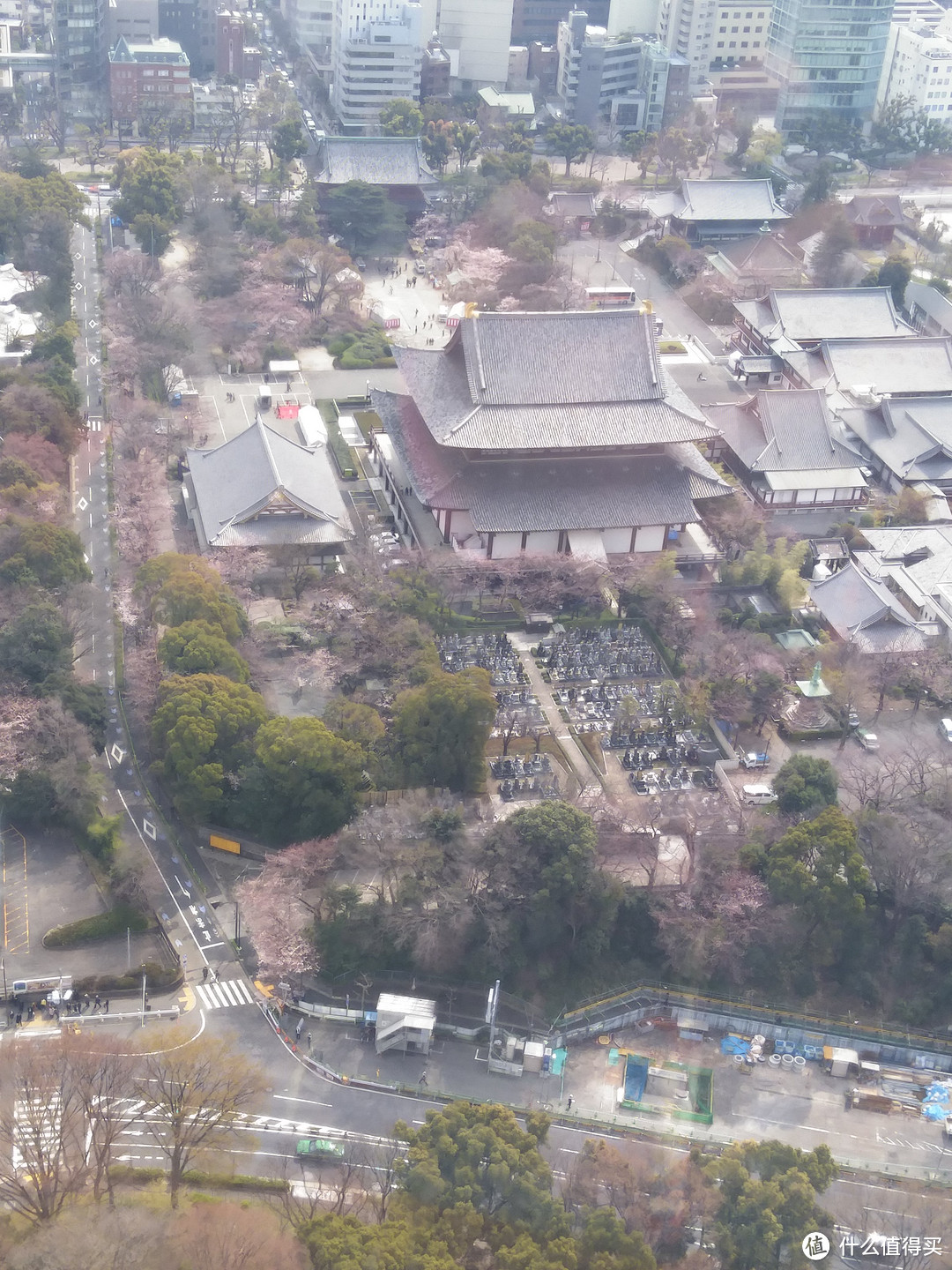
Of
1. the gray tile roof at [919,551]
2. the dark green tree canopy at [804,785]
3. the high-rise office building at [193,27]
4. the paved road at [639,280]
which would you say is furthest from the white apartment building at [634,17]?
the dark green tree canopy at [804,785]

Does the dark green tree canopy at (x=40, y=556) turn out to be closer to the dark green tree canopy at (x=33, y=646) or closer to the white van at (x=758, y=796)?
the dark green tree canopy at (x=33, y=646)

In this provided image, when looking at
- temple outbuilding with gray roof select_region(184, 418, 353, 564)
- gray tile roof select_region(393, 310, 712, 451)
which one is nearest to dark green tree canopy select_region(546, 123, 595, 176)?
gray tile roof select_region(393, 310, 712, 451)

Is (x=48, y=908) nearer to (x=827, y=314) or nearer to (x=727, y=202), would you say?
(x=827, y=314)

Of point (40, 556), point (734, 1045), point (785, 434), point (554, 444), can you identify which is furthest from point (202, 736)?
point (785, 434)

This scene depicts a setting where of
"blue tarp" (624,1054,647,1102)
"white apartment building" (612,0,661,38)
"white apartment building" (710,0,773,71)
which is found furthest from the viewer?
"white apartment building" (612,0,661,38)

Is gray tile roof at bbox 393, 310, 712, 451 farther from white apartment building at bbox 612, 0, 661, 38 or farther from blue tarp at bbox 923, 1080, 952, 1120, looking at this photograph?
white apartment building at bbox 612, 0, 661, 38

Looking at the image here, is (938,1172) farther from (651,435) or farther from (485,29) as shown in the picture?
(485,29)
